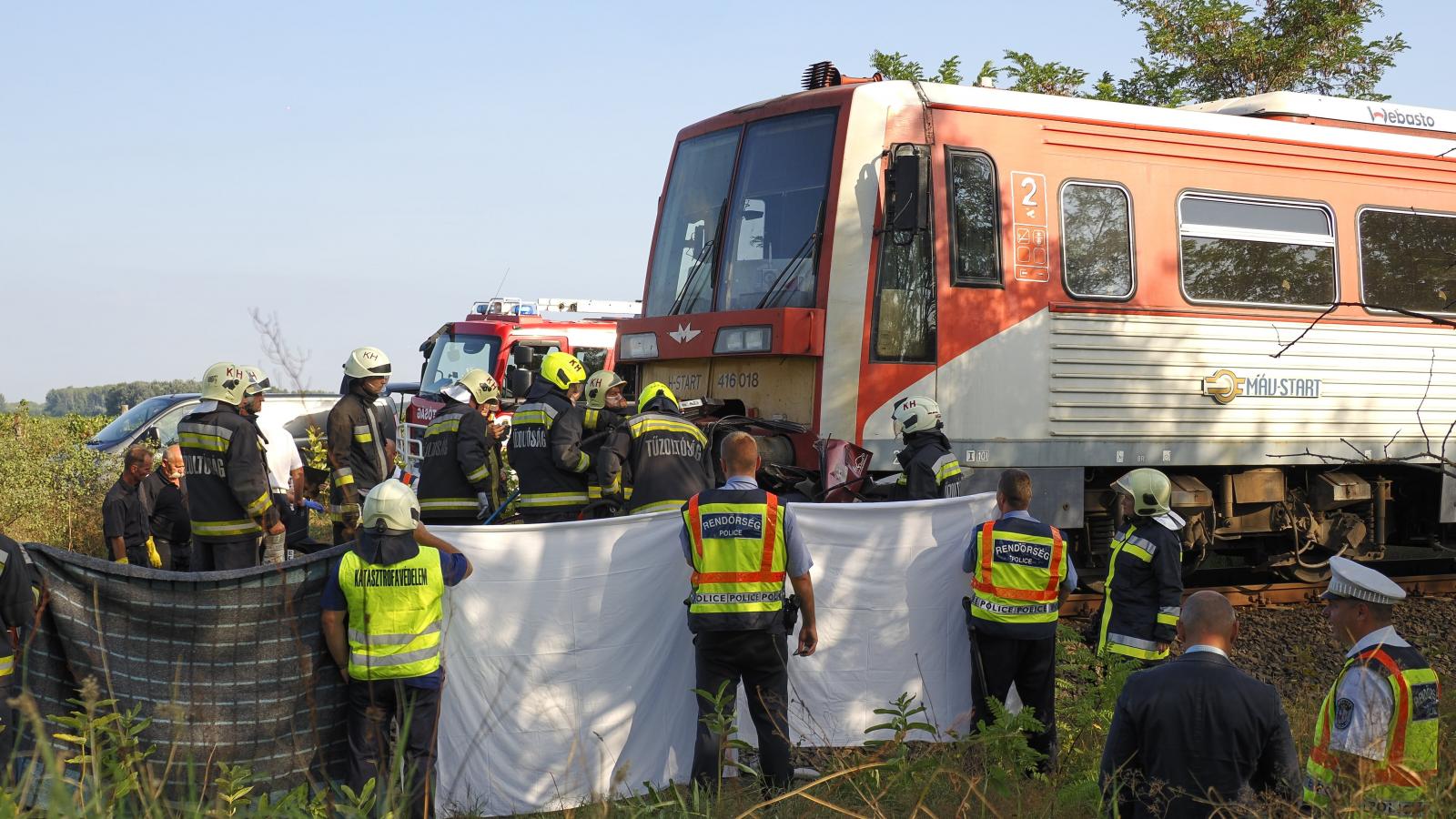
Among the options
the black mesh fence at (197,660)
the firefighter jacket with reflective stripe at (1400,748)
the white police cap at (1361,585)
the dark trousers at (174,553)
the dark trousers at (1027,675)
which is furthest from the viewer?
the dark trousers at (174,553)

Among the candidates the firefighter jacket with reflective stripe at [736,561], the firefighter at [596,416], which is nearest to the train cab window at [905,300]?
the firefighter at [596,416]

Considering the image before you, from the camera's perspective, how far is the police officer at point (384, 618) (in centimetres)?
532

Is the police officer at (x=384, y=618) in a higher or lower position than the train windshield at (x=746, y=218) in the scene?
lower

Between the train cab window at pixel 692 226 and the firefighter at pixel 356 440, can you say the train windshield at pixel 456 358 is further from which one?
the firefighter at pixel 356 440

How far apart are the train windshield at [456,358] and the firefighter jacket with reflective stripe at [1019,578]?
1274 centimetres

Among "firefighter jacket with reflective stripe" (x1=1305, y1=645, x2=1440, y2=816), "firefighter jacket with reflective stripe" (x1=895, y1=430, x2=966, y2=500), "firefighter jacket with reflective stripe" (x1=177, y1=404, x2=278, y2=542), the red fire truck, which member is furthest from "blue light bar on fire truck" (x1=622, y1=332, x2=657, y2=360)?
the red fire truck

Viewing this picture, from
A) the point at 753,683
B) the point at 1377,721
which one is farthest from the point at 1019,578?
the point at 1377,721

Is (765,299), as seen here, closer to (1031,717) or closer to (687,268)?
(687,268)

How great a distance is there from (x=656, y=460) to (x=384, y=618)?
2537mm

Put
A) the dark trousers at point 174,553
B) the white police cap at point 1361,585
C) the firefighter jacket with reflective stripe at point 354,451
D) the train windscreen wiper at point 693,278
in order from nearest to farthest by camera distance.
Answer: the white police cap at point 1361,585 → the firefighter jacket with reflective stripe at point 354,451 → the train windscreen wiper at point 693,278 → the dark trousers at point 174,553

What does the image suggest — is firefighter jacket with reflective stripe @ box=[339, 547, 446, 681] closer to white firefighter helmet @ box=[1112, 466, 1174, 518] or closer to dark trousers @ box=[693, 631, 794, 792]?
dark trousers @ box=[693, 631, 794, 792]

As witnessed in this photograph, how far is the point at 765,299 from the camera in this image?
8.70 m

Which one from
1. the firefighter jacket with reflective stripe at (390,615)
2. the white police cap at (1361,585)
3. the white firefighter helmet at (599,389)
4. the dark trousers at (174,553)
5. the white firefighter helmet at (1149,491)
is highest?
the white firefighter helmet at (599,389)

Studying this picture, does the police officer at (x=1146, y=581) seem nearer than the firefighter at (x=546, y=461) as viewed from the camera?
Yes
